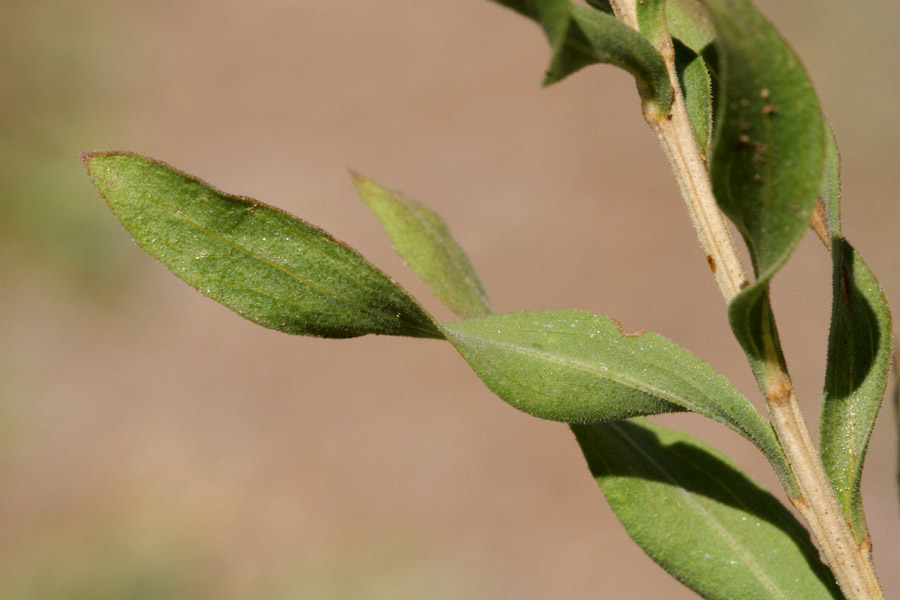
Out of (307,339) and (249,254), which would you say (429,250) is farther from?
(307,339)

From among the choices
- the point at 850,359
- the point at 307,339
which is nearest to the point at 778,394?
the point at 850,359

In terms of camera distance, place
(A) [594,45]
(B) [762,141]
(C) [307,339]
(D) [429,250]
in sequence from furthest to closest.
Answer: (C) [307,339]
(D) [429,250]
(A) [594,45]
(B) [762,141]

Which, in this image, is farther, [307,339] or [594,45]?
[307,339]

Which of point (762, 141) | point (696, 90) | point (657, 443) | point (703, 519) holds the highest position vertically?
point (696, 90)

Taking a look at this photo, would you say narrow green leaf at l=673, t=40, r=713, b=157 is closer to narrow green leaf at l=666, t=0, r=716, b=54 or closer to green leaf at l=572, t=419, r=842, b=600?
narrow green leaf at l=666, t=0, r=716, b=54

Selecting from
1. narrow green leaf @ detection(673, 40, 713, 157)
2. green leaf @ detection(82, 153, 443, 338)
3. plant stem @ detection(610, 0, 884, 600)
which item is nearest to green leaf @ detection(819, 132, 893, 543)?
plant stem @ detection(610, 0, 884, 600)

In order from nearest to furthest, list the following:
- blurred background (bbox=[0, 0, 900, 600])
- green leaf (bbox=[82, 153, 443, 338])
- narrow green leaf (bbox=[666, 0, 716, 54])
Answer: green leaf (bbox=[82, 153, 443, 338]) → narrow green leaf (bbox=[666, 0, 716, 54]) → blurred background (bbox=[0, 0, 900, 600])

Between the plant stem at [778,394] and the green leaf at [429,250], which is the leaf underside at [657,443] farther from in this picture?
the green leaf at [429,250]
